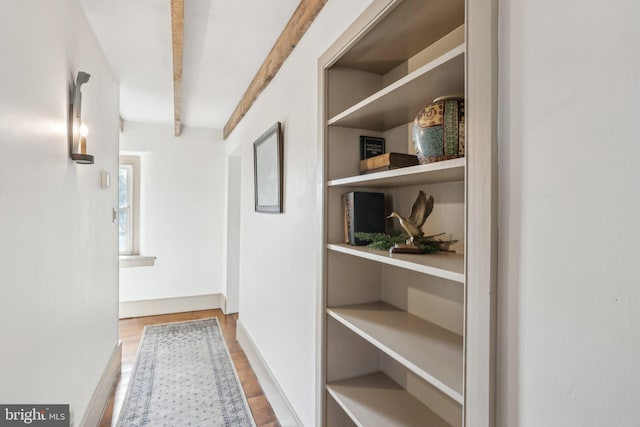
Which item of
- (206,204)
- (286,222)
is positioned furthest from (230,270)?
(286,222)

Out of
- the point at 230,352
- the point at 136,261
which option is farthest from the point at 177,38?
the point at 136,261

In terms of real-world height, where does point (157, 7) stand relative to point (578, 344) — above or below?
above

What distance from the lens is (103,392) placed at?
6.89 ft

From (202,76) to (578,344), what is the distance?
2.72 m

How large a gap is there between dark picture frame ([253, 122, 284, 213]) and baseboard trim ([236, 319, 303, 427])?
1.15m

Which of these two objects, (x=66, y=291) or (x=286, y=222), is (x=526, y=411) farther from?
(x=66, y=291)

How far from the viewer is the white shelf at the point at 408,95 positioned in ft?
2.75

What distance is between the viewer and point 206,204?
4.24 metres

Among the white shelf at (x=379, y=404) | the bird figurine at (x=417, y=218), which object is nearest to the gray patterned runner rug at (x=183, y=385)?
the white shelf at (x=379, y=404)

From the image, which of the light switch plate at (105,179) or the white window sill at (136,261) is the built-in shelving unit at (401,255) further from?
the white window sill at (136,261)

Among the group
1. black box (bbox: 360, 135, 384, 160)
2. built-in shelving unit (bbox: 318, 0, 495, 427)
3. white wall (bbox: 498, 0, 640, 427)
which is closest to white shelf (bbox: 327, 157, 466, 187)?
built-in shelving unit (bbox: 318, 0, 495, 427)

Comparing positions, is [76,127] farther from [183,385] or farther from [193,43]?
[183,385]

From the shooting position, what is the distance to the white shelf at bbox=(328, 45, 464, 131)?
84 centimetres

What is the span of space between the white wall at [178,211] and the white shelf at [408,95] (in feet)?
10.6
